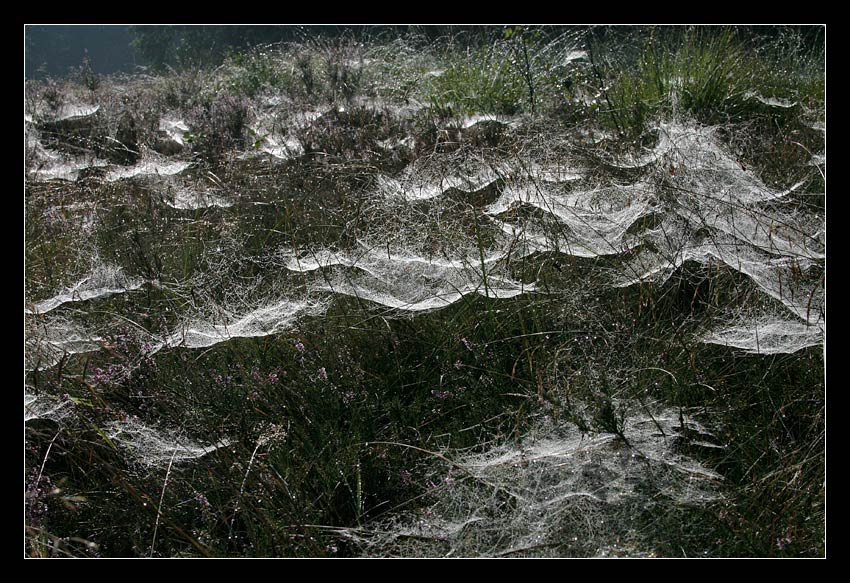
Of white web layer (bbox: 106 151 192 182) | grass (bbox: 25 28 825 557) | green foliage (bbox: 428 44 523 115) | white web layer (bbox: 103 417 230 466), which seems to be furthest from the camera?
green foliage (bbox: 428 44 523 115)

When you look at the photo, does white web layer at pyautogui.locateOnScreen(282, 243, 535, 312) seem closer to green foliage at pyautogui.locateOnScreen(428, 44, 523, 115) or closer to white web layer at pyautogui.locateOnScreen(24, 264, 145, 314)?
white web layer at pyautogui.locateOnScreen(24, 264, 145, 314)

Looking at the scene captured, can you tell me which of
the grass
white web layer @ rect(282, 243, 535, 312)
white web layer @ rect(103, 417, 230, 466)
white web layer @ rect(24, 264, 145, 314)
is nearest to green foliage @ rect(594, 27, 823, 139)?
the grass

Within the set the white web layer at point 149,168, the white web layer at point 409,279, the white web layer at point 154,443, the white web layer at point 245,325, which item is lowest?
the white web layer at point 154,443

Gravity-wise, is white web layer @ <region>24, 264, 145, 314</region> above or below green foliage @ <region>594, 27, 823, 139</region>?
below

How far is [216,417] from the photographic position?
2092 millimetres

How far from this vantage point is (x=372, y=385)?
7.16ft

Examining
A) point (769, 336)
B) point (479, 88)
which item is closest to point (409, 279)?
point (769, 336)

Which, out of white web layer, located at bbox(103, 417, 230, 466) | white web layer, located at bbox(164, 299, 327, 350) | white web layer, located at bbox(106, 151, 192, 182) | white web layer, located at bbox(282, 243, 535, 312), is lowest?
white web layer, located at bbox(103, 417, 230, 466)

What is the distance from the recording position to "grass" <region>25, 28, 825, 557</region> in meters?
1.75

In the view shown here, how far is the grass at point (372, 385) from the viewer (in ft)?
5.73

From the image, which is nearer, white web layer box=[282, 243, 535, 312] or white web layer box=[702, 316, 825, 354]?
white web layer box=[702, 316, 825, 354]

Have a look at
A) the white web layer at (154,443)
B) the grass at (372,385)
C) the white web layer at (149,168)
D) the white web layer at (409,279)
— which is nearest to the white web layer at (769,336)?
the grass at (372,385)

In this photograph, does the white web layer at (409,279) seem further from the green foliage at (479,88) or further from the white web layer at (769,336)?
the green foliage at (479,88)

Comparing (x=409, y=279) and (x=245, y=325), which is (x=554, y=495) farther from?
(x=245, y=325)
